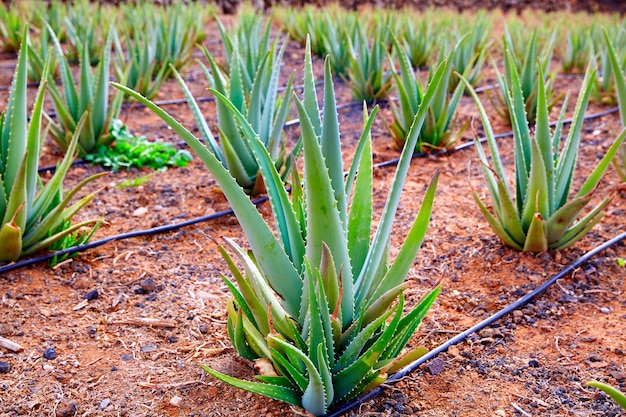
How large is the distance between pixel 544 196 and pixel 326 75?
1.07 m

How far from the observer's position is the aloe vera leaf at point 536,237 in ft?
6.20

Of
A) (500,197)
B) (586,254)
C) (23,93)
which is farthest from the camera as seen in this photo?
(586,254)

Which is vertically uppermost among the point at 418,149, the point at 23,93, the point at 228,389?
the point at 23,93

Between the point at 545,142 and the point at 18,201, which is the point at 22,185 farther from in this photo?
the point at 545,142

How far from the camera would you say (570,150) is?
6.30 ft

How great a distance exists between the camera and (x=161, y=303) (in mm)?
1824

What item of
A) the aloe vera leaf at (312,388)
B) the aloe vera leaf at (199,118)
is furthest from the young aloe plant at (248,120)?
the aloe vera leaf at (312,388)

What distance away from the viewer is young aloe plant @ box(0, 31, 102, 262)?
1.78m

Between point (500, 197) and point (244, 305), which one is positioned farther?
point (500, 197)

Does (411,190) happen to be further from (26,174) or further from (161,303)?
(26,174)

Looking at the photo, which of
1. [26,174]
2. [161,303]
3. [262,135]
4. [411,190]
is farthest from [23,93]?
[411,190]

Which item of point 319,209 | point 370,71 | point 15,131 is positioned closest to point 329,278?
point 319,209

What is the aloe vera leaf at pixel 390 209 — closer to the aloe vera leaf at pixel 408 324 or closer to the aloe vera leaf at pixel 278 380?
the aloe vera leaf at pixel 408 324

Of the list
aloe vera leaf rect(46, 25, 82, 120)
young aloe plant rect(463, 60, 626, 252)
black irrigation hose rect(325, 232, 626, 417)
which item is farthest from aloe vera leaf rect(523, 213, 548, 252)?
aloe vera leaf rect(46, 25, 82, 120)
